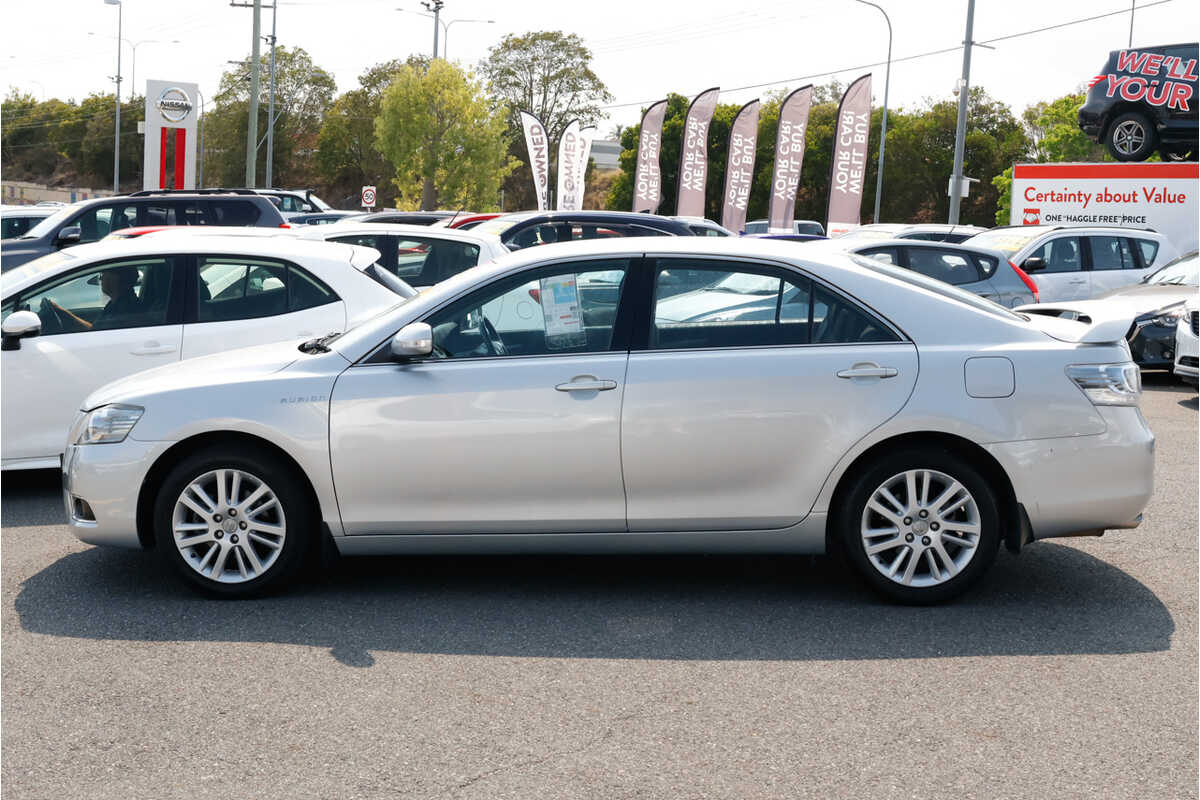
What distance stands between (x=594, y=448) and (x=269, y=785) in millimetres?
2094

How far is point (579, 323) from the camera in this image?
5566mm

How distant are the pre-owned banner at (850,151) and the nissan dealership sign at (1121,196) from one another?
20.4 feet

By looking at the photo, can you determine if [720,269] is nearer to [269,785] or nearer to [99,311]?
[269,785]

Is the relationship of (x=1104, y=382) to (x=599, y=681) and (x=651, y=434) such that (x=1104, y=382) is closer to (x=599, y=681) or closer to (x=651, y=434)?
(x=651, y=434)

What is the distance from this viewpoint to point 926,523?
214 inches

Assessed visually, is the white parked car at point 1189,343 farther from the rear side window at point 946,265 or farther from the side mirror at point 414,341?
the side mirror at point 414,341

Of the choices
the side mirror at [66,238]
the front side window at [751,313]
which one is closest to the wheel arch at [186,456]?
the front side window at [751,313]

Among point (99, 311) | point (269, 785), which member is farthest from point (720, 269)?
point (99, 311)

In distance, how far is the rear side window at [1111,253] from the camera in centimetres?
1780

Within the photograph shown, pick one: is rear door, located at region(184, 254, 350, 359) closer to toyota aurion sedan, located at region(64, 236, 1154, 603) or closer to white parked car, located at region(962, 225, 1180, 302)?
toyota aurion sedan, located at region(64, 236, 1154, 603)

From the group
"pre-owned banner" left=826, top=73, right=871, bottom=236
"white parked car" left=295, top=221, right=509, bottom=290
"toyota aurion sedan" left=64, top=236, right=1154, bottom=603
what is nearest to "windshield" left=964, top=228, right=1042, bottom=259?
"white parked car" left=295, top=221, right=509, bottom=290

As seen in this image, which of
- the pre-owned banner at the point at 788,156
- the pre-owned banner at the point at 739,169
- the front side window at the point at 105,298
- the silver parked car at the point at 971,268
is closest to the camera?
the front side window at the point at 105,298

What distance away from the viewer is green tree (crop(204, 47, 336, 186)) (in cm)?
8744

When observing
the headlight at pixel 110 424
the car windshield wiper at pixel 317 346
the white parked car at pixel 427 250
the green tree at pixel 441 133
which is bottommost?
the headlight at pixel 110 424
